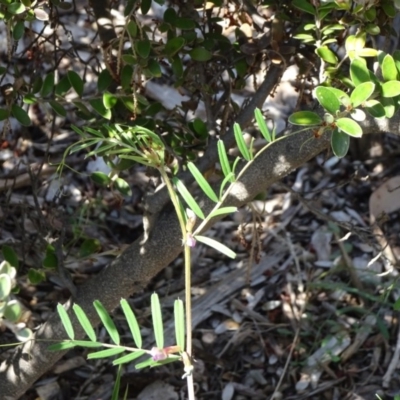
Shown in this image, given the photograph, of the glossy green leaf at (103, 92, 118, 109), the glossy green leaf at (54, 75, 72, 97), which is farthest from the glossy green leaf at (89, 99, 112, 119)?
the glossy green leaf at (54, 75, 72, 97)

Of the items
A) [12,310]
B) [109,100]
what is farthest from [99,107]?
[12,310]

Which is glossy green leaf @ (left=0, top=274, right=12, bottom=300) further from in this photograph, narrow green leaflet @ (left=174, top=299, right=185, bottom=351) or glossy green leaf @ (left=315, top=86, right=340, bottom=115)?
glossy green leaf @ (left=315, top=86, right=340, bottom=115)

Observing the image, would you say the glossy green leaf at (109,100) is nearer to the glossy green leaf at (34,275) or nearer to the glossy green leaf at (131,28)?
the glossy green leaf at (131,28)

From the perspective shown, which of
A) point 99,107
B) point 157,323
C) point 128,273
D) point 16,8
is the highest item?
point 16,8

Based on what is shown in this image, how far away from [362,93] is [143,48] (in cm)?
57

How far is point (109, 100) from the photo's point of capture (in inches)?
72.2

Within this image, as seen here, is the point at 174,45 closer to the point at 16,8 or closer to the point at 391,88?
the point at 16,8

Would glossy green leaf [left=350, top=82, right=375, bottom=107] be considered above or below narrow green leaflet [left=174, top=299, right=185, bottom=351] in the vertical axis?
above

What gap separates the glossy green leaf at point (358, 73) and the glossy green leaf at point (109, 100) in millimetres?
601

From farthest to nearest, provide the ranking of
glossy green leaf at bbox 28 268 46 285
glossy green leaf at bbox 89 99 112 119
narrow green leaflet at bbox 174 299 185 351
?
glossy green leaf at bbox 28 268 46 285 < glossy green leaf at bbox 89 99 112 119 < narrow green leaflet at bbox 174 299 185 351

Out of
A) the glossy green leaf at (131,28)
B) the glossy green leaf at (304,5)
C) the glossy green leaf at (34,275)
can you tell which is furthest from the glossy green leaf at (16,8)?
the glossy green leaf at (34,275)

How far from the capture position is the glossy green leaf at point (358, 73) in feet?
4.64

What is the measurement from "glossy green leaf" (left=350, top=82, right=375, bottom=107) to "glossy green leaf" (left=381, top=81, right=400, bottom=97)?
0.08 m

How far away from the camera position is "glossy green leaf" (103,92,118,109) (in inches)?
71.9
